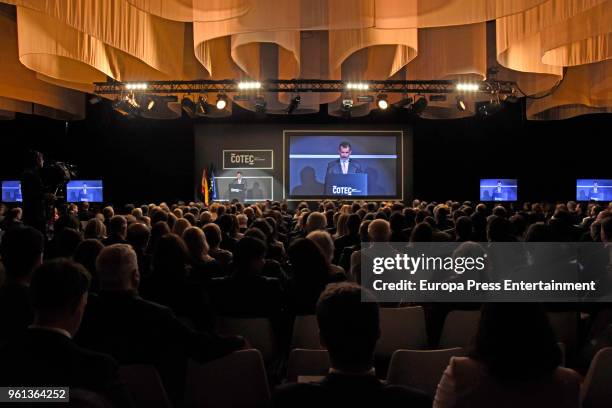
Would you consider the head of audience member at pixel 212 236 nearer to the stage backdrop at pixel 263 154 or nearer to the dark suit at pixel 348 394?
the dark suit at pixel 348 394

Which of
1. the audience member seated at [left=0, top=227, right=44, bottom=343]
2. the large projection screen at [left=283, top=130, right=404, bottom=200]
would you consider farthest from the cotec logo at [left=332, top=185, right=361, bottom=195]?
the audience member seated at [left=0, top=227, right=44, bottom=343]

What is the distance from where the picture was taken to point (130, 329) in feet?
8.52

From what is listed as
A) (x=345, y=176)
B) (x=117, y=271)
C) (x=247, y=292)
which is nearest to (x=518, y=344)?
(x=117, y=271)

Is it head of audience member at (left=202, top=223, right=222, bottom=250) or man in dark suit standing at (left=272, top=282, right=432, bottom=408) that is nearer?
man in dark suit standing at (left=272, top=282, right=432, bottom=408)

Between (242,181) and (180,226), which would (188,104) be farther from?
(180,226)

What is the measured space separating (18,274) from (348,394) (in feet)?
7.42

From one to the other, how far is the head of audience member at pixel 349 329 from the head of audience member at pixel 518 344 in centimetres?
34

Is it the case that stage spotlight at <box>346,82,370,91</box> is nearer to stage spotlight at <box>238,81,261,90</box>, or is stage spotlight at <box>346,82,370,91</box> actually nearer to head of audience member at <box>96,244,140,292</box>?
stage spotlight at <box>238,81,261,90</box>

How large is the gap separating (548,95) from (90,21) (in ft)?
30.9

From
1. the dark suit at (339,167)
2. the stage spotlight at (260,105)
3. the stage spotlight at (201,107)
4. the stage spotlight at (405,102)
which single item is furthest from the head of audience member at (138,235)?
the dark suit at (339,167)

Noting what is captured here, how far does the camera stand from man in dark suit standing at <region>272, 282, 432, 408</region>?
1.65m

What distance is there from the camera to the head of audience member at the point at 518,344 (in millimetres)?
1721

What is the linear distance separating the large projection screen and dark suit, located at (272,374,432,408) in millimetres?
16282

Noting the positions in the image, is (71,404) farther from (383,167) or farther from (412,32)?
(383,167)
